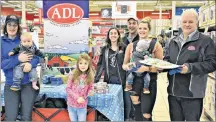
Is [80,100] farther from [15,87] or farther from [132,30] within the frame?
[132,30]

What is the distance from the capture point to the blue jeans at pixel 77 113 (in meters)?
3.30

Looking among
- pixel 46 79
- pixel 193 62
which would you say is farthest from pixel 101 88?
pixel 193 62

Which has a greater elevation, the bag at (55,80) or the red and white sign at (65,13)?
the red and white sign at (65,13)

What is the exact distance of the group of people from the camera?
267 cm

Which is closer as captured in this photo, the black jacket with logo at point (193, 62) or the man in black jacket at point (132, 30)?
the black jacket with logo at point (193, 62)

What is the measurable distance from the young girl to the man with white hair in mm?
944

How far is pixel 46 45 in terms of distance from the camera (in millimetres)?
3988

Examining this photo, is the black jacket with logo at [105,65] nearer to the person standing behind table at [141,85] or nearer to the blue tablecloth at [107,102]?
the blue tablecloth at [107,102]

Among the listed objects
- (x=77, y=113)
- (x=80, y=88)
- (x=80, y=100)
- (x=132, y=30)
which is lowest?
(x=77, y=113)

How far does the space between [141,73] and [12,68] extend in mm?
1343

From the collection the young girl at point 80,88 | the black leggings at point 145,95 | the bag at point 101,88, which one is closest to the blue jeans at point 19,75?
the young girl at point 80,88

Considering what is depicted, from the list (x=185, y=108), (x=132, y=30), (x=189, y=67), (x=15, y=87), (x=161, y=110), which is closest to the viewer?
(x=189, y=67)

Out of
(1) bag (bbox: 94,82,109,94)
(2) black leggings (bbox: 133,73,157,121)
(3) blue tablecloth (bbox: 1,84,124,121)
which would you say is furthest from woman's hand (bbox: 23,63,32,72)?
(2) black leggings (bbox: 133,73,157,121)

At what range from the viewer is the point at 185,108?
2.74 m
